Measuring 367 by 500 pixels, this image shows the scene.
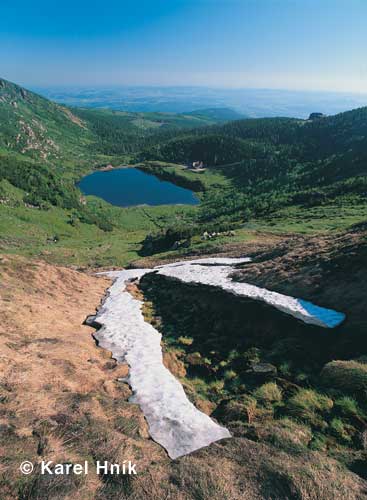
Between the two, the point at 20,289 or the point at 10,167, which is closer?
the point at 20,289

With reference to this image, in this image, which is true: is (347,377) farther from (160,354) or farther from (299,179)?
(299,179)

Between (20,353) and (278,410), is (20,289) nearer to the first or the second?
(20,353)

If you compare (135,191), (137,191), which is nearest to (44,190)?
(135,191)

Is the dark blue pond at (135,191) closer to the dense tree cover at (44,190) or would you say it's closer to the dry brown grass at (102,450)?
the dense tree cover at (44,190)

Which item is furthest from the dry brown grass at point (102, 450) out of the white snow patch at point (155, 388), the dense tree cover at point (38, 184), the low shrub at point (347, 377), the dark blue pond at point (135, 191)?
the dark blue pond at point (135, 191)

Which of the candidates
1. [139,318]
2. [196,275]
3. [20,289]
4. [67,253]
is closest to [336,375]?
[139,318]

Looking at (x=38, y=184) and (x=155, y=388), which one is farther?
(x=38, y=184)

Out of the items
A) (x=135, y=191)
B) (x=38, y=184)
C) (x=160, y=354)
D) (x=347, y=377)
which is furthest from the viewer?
(x=135, y=191)
